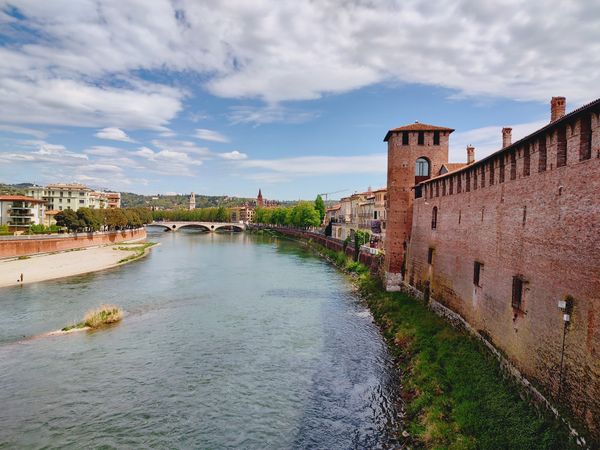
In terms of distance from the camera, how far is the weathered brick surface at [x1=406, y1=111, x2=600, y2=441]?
8.97 meters

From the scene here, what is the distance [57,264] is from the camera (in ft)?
148

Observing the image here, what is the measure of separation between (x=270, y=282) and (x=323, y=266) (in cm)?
1309

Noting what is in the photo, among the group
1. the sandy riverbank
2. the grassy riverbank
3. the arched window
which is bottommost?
the sandy riverbank

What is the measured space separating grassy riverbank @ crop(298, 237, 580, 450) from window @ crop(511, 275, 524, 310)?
82.2 inches

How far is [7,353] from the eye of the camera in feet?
59.5

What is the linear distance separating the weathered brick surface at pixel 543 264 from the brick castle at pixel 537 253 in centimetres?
3

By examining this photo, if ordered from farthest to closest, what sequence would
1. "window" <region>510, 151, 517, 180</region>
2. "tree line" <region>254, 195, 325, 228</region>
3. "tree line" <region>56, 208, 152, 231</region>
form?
"tree line" <region>254, 195, 325, 228</region> → "tree line" <region>56, 208, 152, 231</region> → "window" <region>510, 151, 517, 180</region>

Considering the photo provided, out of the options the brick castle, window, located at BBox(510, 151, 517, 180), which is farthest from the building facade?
window, located at BBox(510, 151, 517, 180)

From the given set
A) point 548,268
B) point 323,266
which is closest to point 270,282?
point 323,266

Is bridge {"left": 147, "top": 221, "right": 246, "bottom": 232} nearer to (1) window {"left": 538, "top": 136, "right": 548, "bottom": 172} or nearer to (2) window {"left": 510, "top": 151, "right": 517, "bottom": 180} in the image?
(2) window {"left": 510, "top": 151, "right": 517, "bottom": 180}

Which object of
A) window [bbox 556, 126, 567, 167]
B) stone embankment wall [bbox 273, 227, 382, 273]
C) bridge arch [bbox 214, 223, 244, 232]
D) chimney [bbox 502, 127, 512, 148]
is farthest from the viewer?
bridge arch [bbox 214, 223, 244, 232]

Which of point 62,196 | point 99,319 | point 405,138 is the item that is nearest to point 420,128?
point 405,138

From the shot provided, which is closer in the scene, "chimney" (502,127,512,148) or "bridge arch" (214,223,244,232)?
"chimney" (502,127,512,148)

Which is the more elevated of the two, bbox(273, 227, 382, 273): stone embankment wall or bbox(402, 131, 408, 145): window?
bbox(402, 131, 408, 145): window
